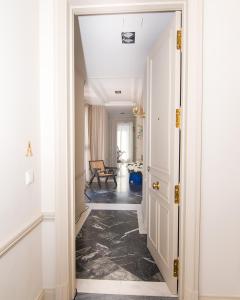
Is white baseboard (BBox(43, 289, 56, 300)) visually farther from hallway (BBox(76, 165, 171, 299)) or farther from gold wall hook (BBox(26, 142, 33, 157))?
gold wall hook (BBox(26, 142, 33, 157))

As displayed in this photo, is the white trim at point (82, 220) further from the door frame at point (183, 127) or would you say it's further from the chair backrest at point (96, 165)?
the chair backrest at point (96, 165)

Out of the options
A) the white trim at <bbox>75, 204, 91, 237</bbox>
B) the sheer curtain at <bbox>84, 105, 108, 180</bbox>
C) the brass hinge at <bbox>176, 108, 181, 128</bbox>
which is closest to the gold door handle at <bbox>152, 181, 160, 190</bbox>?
the brass hinge at <bbox>176, 108, 181, 128</bbox>

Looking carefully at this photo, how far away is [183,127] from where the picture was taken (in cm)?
176

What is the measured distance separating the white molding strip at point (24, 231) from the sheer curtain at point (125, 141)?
10252mm

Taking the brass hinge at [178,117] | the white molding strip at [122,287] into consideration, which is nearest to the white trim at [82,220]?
the white molding strip at [122,287]

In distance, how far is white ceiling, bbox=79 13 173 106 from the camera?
2.48 metres

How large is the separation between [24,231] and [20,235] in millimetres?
53

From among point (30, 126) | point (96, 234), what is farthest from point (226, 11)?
point (96, 234)

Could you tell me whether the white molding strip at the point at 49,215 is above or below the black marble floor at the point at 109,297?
above

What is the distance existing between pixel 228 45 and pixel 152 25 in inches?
48.0

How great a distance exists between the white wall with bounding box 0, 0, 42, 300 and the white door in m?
1.13

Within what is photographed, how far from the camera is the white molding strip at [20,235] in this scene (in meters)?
1.26

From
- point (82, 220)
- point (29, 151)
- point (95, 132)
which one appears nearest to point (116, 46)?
point (29, 151)

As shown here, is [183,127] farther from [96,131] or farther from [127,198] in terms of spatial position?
[96,131]
